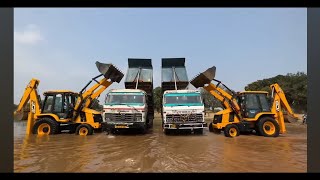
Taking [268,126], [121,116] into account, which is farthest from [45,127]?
[268,126]

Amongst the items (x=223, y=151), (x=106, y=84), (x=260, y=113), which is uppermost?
(x=106, y=84)

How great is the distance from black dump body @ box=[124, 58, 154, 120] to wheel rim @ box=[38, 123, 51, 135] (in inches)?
205

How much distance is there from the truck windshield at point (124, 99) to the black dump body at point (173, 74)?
11.6 ft

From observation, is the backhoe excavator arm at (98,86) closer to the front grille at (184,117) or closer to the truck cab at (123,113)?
the truck cab at (123,113)

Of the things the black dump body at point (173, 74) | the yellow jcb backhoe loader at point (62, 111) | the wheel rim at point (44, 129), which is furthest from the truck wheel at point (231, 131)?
the wheel rim at point (44, 129)

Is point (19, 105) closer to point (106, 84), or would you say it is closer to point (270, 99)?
point (106, 84)

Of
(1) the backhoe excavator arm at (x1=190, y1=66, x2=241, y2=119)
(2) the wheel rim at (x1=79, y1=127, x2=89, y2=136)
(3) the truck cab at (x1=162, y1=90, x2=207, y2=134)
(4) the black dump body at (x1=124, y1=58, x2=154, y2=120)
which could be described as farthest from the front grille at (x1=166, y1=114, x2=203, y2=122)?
(2) the wheel rim at (x1=79, y1=127, x2=89, y2=136)

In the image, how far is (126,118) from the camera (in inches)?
603

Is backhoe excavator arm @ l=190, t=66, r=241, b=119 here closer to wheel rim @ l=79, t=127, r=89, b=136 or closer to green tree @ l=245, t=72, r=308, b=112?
wheel rim @ l=79, t=127, r=89, b=136

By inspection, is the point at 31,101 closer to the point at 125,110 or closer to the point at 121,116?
the point at 121,116

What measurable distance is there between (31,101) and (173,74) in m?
8.14

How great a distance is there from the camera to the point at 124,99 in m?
15.9
